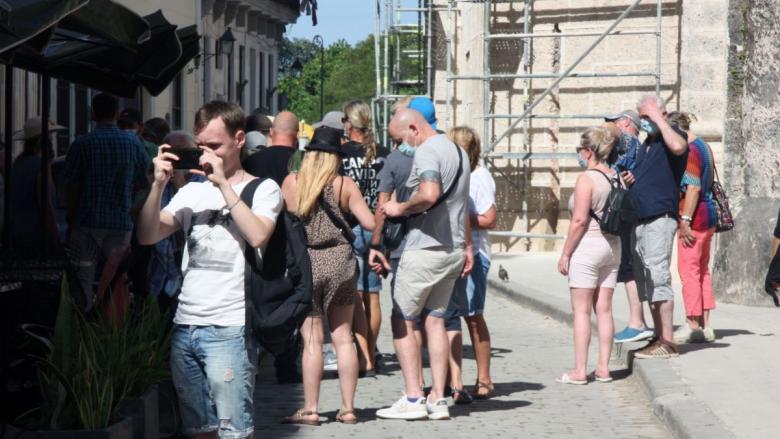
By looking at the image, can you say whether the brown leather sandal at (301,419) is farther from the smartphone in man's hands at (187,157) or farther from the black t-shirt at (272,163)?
the smartphone in man's hands at (187,157)

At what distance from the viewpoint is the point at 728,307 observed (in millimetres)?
14617

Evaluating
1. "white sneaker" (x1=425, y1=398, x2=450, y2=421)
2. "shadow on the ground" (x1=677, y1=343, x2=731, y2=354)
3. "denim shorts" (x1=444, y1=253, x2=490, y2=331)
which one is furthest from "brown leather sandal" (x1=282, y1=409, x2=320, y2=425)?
"shadow on the ground" (x1=677, y1=343, x2=731, y2=354)

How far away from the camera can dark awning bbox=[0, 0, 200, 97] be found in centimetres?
774

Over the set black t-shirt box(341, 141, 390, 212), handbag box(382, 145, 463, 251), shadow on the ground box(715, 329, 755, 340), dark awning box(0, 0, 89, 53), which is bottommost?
shadow on the ground box(715, 329, 755, 340)

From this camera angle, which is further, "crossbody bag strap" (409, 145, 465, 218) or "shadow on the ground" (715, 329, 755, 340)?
"shadow on the ground" (715, 329, 755, 340)

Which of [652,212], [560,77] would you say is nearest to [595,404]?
[652,212]

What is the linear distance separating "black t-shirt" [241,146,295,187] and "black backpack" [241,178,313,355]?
3.53 metres

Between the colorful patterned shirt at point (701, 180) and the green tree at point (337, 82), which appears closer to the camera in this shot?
the colorful patterned shirt at point (701, 180)

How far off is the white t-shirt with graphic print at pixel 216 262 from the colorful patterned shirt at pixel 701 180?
569 centimetres

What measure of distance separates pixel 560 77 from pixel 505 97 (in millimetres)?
2669

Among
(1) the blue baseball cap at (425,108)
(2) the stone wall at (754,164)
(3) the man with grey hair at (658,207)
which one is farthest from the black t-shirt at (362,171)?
(2) the stone wall at (754,164)

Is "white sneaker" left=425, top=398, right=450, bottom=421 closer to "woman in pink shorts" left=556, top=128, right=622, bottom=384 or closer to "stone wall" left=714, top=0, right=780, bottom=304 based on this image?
"woman in pink shorts" left=556, top=128, right=622, bottom=384

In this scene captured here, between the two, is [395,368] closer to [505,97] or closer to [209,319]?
[209,319]

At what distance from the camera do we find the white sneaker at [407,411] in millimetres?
8711
